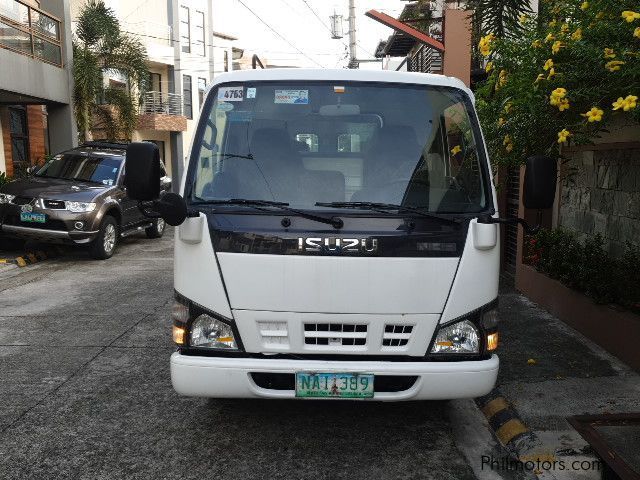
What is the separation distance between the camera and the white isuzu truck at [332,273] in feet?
11.6

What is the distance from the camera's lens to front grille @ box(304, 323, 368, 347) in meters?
3.56

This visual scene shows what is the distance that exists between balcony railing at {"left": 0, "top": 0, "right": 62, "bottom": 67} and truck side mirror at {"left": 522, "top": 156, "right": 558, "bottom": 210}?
13025 mm

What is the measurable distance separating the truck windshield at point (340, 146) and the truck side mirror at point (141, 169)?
24cm

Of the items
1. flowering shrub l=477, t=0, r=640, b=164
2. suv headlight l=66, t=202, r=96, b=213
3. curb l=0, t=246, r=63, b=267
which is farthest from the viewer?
curb l=0, t=246, r=63, b=267

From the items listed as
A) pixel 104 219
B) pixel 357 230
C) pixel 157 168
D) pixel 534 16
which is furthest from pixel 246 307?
pixel 104 219

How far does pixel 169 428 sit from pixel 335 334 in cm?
147

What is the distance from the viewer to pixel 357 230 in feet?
11.6

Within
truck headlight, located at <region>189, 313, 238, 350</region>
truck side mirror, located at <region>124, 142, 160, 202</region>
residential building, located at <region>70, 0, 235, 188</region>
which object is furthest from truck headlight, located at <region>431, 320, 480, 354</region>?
residential building, located at <region>70, 0, 235, 188</region>

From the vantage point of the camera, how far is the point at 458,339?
11.9ft

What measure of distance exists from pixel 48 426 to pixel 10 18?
512 inches

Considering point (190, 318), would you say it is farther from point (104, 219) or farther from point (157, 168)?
point (104, 219)

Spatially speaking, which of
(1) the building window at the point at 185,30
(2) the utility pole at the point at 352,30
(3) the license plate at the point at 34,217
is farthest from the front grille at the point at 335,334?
(1) the building window at the point at 185,30

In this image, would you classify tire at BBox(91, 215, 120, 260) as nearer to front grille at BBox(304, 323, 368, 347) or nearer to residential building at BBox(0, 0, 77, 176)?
residential building at BBox(0, 0, 77, 176)

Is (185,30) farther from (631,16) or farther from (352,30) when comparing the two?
(631,16)
